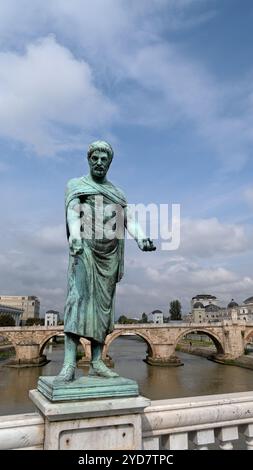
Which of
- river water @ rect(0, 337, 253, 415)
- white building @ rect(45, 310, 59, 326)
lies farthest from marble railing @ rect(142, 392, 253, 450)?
white building @ rect(45, 310, 59, 326)

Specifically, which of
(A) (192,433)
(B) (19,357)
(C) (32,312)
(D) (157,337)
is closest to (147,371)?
(D) (157,337)

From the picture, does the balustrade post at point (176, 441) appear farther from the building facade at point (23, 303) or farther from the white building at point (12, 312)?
the building facade at point (23, 303)

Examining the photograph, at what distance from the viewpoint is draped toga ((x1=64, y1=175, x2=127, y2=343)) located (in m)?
2.91

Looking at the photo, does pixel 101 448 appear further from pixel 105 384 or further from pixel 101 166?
pixel 101 166

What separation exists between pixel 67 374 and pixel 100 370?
0.31 meters

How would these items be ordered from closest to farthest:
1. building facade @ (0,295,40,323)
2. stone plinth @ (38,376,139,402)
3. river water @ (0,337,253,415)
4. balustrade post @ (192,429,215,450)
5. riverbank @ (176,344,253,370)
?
1. stone plinth @ (38,376,139,402)
2. balustrade post @ (192,429,215,450)
3. river water @ (0,337,253,415)
4. riverbank @ (176,344,253,370)
5. building facade @ (0,295,40,323)

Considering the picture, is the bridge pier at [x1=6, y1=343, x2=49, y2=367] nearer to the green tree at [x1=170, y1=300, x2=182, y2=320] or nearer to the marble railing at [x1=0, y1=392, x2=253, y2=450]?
the marble railing at [x1=0, y1=392, x2=253, y2=450]

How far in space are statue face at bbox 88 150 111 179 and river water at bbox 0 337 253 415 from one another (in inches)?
694

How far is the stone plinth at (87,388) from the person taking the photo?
2.53 meters

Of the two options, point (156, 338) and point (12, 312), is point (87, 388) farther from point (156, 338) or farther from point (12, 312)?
point (12, 312)

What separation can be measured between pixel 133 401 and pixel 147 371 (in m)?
34.1

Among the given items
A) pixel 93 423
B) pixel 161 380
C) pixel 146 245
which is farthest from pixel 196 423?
pixel 161 380

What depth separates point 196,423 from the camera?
2.78 meters

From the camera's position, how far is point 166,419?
8.95 ft
